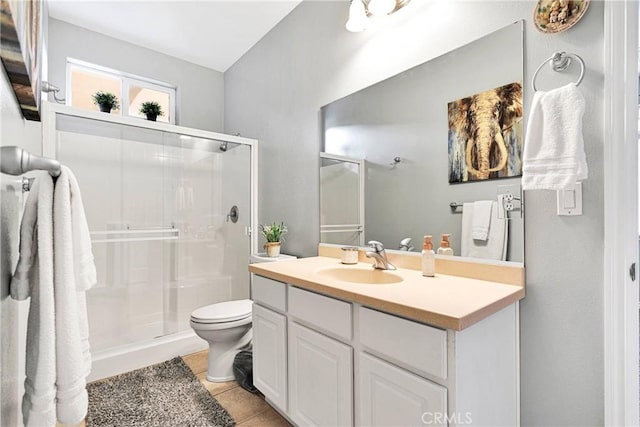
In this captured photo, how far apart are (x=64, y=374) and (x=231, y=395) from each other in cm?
150

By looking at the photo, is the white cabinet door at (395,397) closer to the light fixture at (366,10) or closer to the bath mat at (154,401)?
the bath mat at (154,401)

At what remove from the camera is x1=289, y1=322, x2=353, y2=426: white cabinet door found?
1220mm

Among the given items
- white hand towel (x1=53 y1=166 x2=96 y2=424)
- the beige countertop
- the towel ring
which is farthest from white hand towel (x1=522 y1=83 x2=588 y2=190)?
white hand towel (x1=53 y1=166 x2=96 y2=424)

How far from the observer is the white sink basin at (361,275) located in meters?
1.57

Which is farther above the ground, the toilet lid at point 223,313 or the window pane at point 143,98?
the window pane at point 143,98

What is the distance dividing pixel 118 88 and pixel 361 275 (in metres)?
2.93

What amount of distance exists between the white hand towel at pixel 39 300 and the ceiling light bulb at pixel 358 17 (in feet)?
5.57

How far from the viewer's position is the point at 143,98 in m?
Result: 3.14

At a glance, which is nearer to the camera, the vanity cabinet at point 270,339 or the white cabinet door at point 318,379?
the white cabinet door at point 318,379

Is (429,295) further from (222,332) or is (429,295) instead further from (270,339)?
(222,332)

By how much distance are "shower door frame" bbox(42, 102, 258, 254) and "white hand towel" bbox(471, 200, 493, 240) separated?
2.01 m

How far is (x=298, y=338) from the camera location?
4.70 feet

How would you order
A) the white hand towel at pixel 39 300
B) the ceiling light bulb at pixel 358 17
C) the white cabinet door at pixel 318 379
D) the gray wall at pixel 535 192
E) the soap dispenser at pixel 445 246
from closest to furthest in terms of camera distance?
the white hand towel at pixel 39 300
the gray wall at pixel 535 192
the white cabinet door at pixel 318 379
the soap dispenser at pixel 445 246
the ceiling light bulb at pixel 358 17

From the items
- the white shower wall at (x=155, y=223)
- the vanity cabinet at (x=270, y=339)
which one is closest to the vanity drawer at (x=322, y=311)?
the vanity cabinet at (x=270, y=339)
